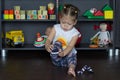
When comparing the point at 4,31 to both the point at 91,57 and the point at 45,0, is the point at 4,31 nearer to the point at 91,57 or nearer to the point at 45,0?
the point at 45,0

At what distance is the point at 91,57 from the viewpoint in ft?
9.84

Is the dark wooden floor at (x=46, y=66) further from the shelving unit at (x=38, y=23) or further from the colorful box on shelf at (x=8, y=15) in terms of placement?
the colorful box on shelf at (x=8, y=15)

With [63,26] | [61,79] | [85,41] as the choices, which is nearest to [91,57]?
[85,41]

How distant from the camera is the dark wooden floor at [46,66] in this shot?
2.27 m

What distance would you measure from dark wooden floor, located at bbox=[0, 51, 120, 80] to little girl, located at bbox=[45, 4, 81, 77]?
73 millimetres

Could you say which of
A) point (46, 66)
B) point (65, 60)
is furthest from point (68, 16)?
point (46, 66)

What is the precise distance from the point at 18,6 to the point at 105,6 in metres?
0.95

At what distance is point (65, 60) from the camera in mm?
2553

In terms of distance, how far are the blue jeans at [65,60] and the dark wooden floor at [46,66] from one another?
0.18 ft

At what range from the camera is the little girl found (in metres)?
2.42

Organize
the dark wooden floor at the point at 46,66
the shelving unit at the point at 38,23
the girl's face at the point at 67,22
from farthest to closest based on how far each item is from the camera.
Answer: the shelving unit at the point at 38,23 → the girl's face at the point at 67,22 → the dark wooden floor at the point at 46,66

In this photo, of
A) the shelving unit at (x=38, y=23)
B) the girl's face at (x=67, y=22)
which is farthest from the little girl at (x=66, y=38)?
the shelving unit at (x=38, y=23)

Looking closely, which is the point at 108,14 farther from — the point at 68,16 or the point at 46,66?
the point at 46,66

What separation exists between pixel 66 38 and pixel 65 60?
0.19 metres
